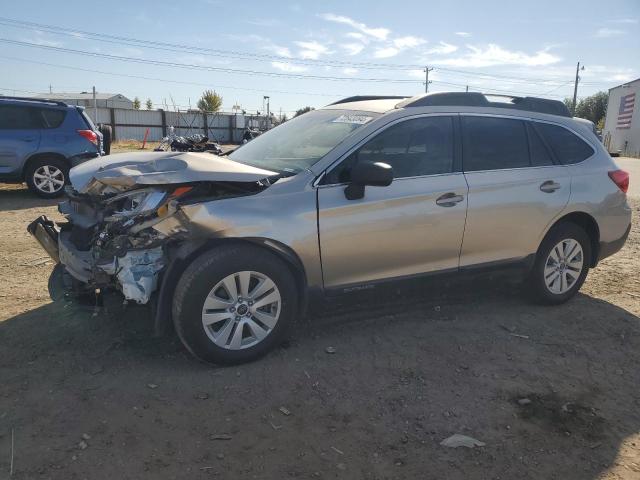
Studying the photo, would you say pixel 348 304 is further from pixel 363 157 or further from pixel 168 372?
pixel 168 372

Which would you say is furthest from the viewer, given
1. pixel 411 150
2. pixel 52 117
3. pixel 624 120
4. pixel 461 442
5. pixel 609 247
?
pixel 624 120

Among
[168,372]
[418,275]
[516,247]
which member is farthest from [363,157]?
[168,372]

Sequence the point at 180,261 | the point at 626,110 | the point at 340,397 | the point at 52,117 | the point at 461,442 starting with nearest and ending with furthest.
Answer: the point at 461,442
the point at 340,397
the point at 180,261
the point at 52,117
the point at 626,110

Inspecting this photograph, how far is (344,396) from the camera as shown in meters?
3.21

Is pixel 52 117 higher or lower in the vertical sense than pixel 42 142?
higher

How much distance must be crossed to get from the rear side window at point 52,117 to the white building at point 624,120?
47863mm

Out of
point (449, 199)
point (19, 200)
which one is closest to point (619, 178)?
point (449, 199)

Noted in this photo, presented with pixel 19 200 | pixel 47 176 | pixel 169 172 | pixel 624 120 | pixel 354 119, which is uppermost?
pixel 624 120

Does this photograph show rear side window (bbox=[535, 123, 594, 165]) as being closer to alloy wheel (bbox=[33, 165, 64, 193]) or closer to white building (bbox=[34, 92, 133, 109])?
alloy wheel (bbox=[33, 165, 64, 193])

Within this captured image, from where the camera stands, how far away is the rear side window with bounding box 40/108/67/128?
983cm

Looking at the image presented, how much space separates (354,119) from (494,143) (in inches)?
47.9

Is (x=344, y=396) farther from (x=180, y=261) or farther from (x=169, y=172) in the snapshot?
(x=169, y=172)

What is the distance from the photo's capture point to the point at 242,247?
340 cm

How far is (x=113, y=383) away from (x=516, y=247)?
3.27 metres
